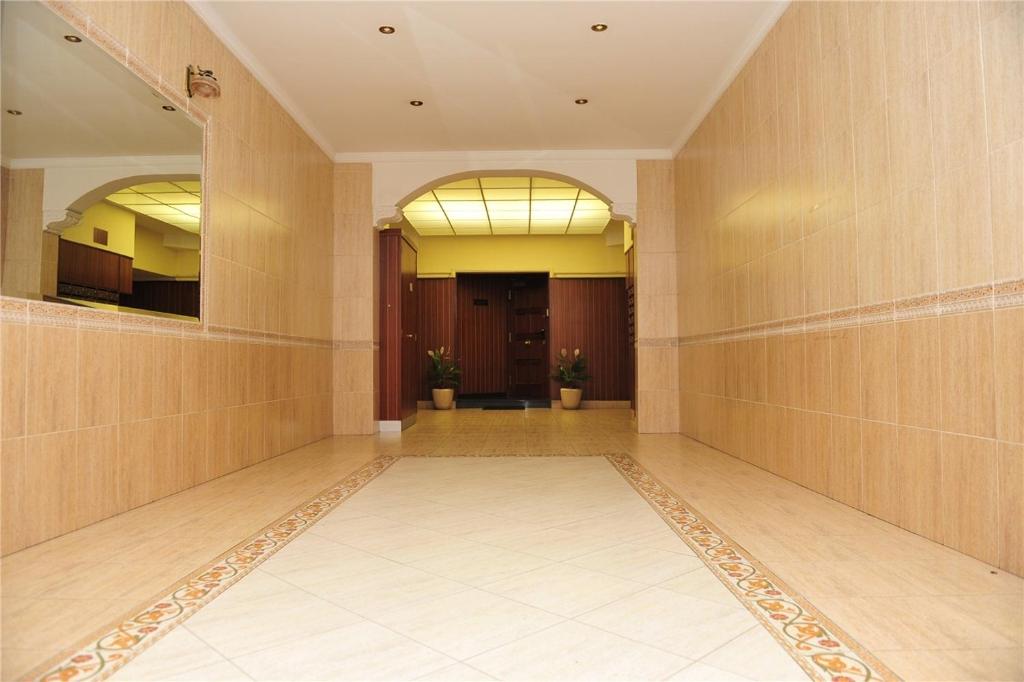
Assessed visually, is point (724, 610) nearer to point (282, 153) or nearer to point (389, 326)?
point (282, 153)

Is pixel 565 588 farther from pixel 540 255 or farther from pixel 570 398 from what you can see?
pixel 540 255

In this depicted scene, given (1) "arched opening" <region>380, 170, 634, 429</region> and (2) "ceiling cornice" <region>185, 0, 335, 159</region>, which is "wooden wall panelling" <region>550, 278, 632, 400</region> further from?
(2) "ceiling cornice" <region>185, 0, 335, 159</region>

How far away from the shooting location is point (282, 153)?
5480 mm

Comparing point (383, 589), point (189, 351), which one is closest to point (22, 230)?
point (189, 351)

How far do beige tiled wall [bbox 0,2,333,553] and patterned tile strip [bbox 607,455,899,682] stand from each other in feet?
8.79

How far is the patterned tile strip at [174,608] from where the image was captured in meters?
1.54

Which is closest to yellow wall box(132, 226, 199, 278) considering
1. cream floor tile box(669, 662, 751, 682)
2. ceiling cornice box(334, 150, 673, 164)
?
cream floor tile box(669, 662, 751, 682)

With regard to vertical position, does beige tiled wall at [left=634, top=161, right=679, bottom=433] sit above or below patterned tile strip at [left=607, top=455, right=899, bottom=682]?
above

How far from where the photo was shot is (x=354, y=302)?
276 inches

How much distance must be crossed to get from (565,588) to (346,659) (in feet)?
2.53

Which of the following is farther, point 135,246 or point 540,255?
point 540,255

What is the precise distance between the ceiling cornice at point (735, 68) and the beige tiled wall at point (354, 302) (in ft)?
10.9

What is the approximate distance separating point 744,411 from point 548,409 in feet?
21.0

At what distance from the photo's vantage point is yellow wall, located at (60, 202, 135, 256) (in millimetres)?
2900
